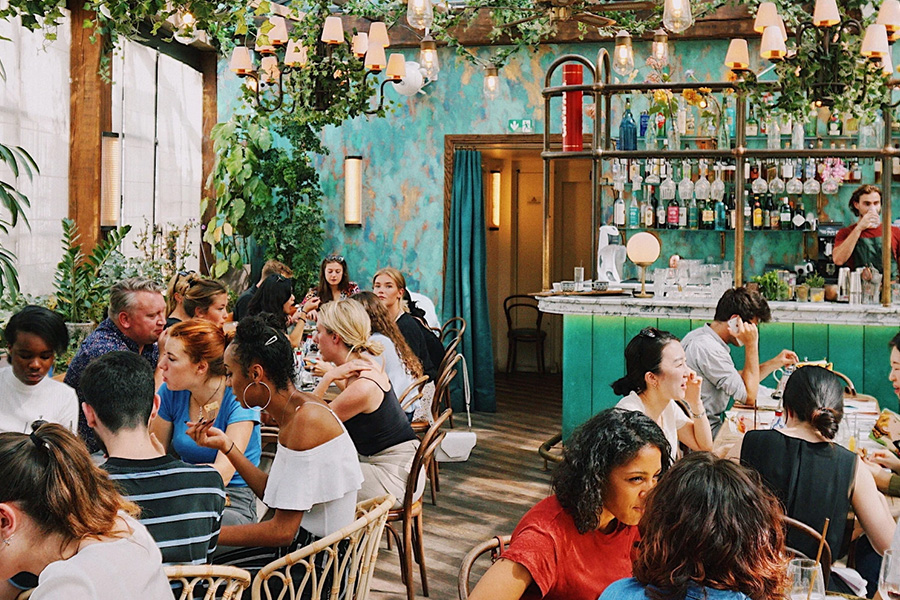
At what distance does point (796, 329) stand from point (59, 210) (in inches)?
208

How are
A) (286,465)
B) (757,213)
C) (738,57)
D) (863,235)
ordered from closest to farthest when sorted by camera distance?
(286,465) < (738,57) < (863,235) < (757,213)

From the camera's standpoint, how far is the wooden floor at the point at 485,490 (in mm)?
4691

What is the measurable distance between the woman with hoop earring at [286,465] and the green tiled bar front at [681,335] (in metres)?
3.76

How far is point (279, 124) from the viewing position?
9.03 meters

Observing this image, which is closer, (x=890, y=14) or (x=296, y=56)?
(x=890, y=14)

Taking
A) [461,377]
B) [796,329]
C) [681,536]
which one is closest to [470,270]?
[461,377]

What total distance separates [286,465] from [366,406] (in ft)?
3.49

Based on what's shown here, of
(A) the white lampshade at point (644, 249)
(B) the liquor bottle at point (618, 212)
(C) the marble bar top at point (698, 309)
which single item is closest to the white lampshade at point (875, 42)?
(C) the marble bar top at point (698, 309)

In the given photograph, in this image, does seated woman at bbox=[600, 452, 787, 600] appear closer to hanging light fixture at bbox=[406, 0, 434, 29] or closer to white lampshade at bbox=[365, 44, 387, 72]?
hanging light fixture at bbox=[406, 0, 434, 29]

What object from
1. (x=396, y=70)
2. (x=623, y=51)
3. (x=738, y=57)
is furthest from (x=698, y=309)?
(x=396, y=70)

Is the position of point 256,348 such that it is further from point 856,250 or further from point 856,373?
point 856,250

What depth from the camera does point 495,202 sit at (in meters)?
11.0

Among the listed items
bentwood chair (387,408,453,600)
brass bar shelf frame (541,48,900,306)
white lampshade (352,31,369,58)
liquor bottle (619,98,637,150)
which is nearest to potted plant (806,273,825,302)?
brass bar shelf frame (541,48,900,306)

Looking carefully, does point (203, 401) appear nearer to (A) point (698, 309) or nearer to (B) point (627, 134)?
(A) point (698, 309)
